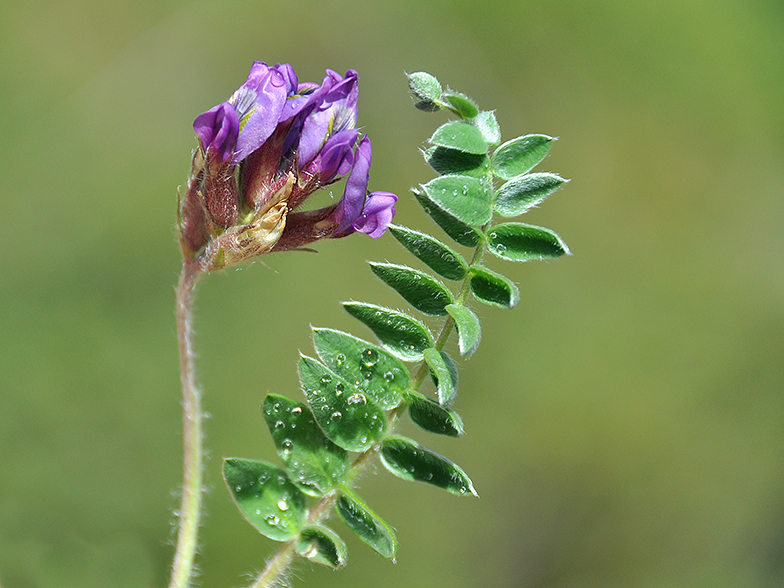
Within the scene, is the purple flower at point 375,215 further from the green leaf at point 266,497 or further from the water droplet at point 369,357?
the green leaf at point 266,497

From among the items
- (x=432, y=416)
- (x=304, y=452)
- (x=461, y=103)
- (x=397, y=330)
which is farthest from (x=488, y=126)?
(x=304, y=452)

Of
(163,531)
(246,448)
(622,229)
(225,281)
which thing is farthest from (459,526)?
(622,229)

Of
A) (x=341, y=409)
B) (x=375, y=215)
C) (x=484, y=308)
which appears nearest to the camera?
(x=341, y=409)

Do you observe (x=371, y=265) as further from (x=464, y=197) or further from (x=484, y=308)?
(x=484, y=308)

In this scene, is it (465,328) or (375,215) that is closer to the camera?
(465,328)

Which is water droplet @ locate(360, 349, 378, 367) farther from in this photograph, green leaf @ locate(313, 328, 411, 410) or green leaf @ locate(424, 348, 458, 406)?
green leaf @ locate(424, 348, 458, 406)

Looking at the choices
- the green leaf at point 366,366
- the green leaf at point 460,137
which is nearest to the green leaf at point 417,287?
the green leaf at point 366,366

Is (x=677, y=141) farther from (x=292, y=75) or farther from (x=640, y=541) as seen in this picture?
(x=292, y=75)
